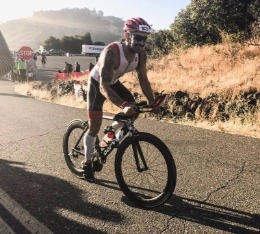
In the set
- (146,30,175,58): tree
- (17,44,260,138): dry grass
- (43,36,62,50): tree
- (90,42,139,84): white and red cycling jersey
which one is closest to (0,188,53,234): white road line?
(90,42,139,84): white and red cycling jersey

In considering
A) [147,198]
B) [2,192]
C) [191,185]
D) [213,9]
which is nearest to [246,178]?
[191,185]

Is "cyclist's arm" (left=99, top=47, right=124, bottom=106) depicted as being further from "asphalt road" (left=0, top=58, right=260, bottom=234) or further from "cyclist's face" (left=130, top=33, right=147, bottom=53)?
"asphalt road" (left=0, top=58, right=260, bottom=234)

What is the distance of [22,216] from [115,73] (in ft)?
6.69

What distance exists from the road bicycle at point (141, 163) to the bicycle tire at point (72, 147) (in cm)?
54

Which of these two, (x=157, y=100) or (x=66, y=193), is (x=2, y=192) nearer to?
(x=66, y=193)

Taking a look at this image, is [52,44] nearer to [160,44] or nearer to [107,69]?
[160,44]

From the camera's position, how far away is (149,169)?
15.4 ft

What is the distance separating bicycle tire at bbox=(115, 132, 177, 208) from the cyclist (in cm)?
47

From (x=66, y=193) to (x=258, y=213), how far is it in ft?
8.05

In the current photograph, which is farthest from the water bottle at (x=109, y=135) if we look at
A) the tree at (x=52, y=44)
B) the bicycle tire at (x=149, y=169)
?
the tree at (x=52, y=44)

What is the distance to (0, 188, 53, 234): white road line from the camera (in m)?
3.98

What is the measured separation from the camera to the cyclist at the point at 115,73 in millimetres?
4254

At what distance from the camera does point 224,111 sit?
950 centimetres

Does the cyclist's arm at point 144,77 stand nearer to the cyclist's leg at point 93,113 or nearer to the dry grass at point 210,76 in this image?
the cyclist's leg at point 93,113
